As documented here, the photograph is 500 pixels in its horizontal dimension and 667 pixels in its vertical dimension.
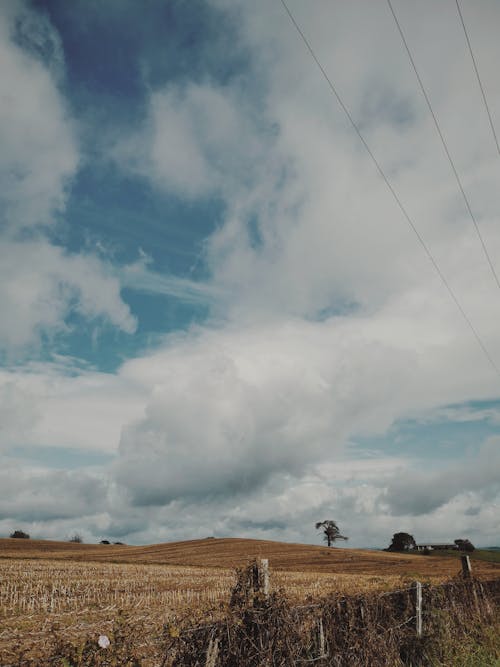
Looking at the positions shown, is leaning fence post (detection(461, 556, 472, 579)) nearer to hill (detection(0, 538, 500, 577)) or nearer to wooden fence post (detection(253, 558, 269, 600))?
wooden fence post (detection(253, 558, 269, 600))

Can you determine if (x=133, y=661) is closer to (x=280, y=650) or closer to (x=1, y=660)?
(x=1, y=660)

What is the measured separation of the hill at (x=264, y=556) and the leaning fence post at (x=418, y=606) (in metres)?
34.9

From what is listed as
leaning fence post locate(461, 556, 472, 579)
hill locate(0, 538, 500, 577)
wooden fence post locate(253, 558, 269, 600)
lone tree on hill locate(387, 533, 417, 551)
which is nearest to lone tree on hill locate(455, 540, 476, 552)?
lone tree on hill locate(387, 533, 417, 551)

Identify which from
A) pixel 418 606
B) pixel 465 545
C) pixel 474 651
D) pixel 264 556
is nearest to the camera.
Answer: pixel 418 606

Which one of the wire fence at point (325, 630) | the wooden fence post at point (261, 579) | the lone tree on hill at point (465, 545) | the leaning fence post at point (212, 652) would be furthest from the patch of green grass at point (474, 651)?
the lone tree on hill at point (465, 545)

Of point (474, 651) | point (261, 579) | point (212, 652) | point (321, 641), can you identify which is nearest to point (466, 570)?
point (474, 651)

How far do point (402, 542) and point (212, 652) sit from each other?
123325mm

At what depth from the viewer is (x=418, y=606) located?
10008mm

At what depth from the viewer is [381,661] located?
8.09 metres

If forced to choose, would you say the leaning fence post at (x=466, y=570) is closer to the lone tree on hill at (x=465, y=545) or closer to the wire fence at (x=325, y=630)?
the wire fence at (x=325, y=630)

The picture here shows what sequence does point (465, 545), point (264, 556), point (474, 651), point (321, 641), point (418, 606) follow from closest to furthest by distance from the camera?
point (321, 641)
point (418, 606)
point (474, 651)
point (264, 556)
point (465, 545)

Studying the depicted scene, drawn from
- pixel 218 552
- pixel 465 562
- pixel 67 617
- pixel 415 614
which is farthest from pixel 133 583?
pixel 218 552

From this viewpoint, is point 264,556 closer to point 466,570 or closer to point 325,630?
point 466,570

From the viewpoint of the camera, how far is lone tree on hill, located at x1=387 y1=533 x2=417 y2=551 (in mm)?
113062
